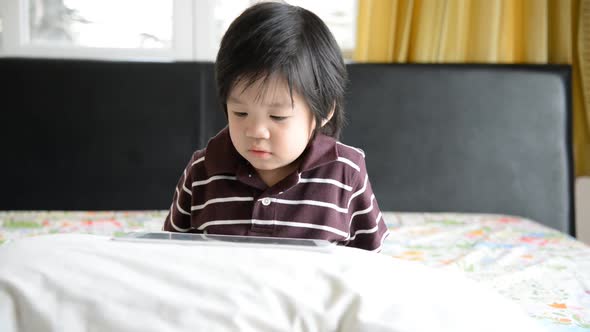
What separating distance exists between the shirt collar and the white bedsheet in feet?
1.40

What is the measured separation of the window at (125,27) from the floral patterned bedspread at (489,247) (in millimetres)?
720

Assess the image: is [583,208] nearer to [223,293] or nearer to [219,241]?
[219,241]

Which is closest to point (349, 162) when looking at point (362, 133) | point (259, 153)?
point (259, 153)

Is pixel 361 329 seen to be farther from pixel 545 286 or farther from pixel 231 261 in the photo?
pixel 545 286

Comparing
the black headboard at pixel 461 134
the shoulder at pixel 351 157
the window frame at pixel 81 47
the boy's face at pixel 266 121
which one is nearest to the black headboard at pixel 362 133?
the black headboard at pixel 461 134

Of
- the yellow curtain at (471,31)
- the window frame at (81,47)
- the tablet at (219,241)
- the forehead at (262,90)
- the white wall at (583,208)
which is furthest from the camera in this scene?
the white wall at (583,208)

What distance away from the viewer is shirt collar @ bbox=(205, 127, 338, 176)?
1.21 meters

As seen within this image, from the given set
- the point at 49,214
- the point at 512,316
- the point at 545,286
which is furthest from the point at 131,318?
the point at 49,214

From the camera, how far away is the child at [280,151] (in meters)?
1.07

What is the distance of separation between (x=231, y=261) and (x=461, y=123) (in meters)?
1.73

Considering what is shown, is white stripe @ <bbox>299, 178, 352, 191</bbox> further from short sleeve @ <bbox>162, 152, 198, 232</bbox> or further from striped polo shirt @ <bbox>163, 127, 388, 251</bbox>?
short sleeve @ <bbox>162, 152, 198, 232</bbox>

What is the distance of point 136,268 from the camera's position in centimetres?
73

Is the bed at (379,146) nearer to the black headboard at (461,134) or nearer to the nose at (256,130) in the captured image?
the black headboard at (461,134)

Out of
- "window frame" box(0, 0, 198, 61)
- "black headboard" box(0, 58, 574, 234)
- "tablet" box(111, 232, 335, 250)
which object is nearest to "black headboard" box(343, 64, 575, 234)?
"black headboard" box(0, 58, 574, 234)
